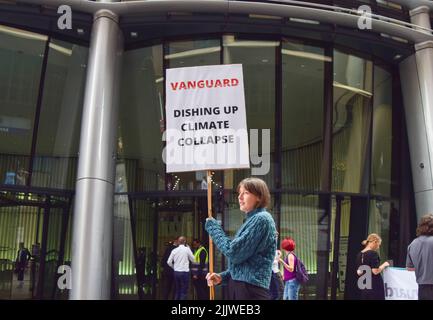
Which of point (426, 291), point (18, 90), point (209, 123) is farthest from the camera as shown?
point (18, 90)

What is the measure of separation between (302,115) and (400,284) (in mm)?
6427

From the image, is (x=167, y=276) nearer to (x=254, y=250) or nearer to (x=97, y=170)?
(x=97, y=170)

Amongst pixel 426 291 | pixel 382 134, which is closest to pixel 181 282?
pixel 426 291

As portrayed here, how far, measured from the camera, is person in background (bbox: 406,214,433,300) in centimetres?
597

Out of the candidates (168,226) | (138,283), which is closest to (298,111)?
(168,226)

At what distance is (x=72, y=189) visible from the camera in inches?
489

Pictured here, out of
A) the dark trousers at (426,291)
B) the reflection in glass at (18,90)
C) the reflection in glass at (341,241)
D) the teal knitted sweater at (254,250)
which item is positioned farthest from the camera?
the reflection in glass at (341,241)

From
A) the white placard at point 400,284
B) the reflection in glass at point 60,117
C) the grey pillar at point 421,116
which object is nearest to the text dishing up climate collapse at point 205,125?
the white placard at point 400,284

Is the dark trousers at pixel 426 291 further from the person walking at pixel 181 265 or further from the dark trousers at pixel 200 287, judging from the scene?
the dark trousers at pixel 200 287

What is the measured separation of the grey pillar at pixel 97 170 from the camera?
404 inches

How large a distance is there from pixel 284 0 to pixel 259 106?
109 inches

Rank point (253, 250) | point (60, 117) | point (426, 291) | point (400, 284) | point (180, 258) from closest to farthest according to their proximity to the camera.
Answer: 1. point (253, 250)
2. point (426, 291)
3. point (400, 284)
4. point (180, 258)
5. point (60, 117)

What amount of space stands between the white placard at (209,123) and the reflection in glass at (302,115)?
7541mm

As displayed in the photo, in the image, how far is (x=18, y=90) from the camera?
→ 503 inches
